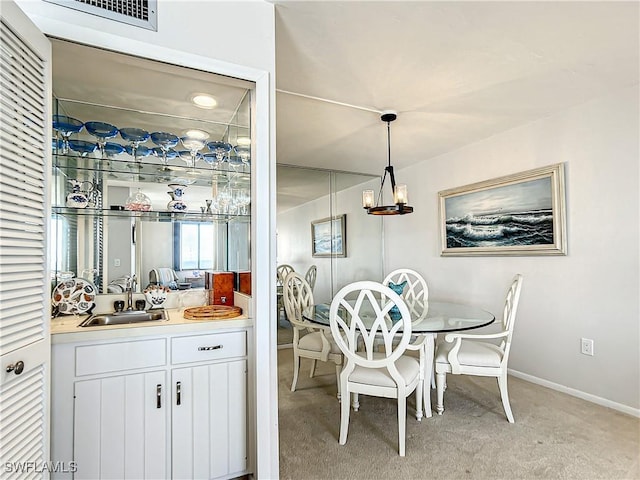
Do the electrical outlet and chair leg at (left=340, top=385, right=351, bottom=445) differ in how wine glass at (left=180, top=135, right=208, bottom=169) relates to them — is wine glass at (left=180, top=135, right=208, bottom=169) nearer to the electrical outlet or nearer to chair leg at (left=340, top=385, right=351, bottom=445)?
chair leg at (left=340, top=385, right=351, bottom=445)

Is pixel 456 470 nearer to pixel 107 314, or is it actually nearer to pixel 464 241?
pixel 107 314

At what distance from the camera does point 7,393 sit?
3.68 ft

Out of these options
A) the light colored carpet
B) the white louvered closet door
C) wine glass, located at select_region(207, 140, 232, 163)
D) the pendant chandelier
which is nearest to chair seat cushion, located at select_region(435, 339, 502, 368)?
the light colored carpet

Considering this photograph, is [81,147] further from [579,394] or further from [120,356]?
[579,394]

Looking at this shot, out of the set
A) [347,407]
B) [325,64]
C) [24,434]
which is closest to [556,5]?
[325,64]

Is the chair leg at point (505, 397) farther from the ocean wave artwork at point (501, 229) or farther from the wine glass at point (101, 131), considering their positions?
the wine glass at point (101, 131)

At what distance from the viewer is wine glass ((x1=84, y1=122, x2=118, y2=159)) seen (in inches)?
77.8

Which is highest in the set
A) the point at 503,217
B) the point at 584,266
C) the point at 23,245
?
the point at 503,217

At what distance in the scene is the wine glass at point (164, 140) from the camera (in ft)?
7.12

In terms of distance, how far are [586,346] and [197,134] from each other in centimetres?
337

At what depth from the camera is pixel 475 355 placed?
2.49m

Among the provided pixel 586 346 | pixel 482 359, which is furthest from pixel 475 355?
pixel 586 346

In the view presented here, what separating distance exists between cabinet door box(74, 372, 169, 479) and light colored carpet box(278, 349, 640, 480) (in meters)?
0.71

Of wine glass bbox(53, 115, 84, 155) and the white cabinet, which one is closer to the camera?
the white cabinet
